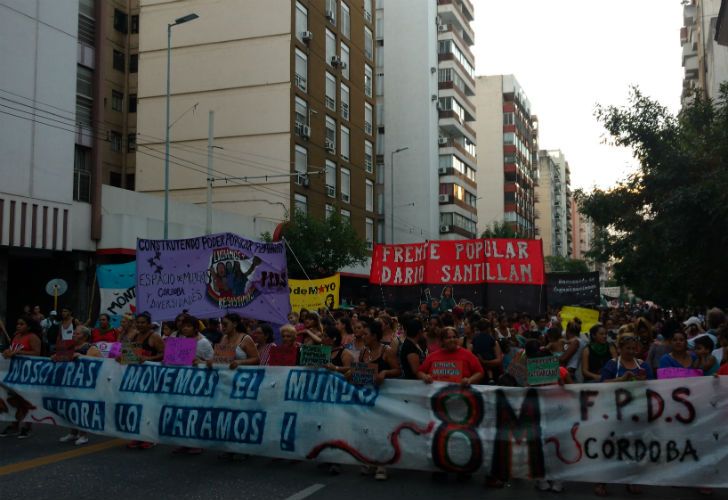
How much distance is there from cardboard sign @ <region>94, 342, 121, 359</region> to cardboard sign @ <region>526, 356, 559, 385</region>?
6518mm

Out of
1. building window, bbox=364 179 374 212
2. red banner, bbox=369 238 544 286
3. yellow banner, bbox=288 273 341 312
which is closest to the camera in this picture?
yellow banner, bbox=288 273 341 312

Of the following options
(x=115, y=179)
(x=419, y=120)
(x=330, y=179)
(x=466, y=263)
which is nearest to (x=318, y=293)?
(x=466, y=263)

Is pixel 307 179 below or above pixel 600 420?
above

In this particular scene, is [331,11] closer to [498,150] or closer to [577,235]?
[498,150]

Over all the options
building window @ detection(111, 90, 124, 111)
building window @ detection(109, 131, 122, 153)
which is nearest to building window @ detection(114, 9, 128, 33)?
building window @ detection(111, 90, 124, 111)

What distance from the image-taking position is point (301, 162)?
41281 mm

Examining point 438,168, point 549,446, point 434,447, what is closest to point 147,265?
point 434,447

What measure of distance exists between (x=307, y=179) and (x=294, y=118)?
10.9 ft

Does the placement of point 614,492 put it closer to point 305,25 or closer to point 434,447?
point 434,447

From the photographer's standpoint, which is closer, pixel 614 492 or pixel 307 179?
pixel 614 492

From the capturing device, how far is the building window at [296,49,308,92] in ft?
135

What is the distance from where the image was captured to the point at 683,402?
6871mm

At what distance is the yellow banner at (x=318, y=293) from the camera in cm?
Result: 1783

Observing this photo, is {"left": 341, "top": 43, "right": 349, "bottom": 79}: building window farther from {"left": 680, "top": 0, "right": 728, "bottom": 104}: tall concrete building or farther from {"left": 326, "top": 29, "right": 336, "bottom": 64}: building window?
{"left": 680, "top": 0, "right": 728, "bottom": 104}: tall concrete building
